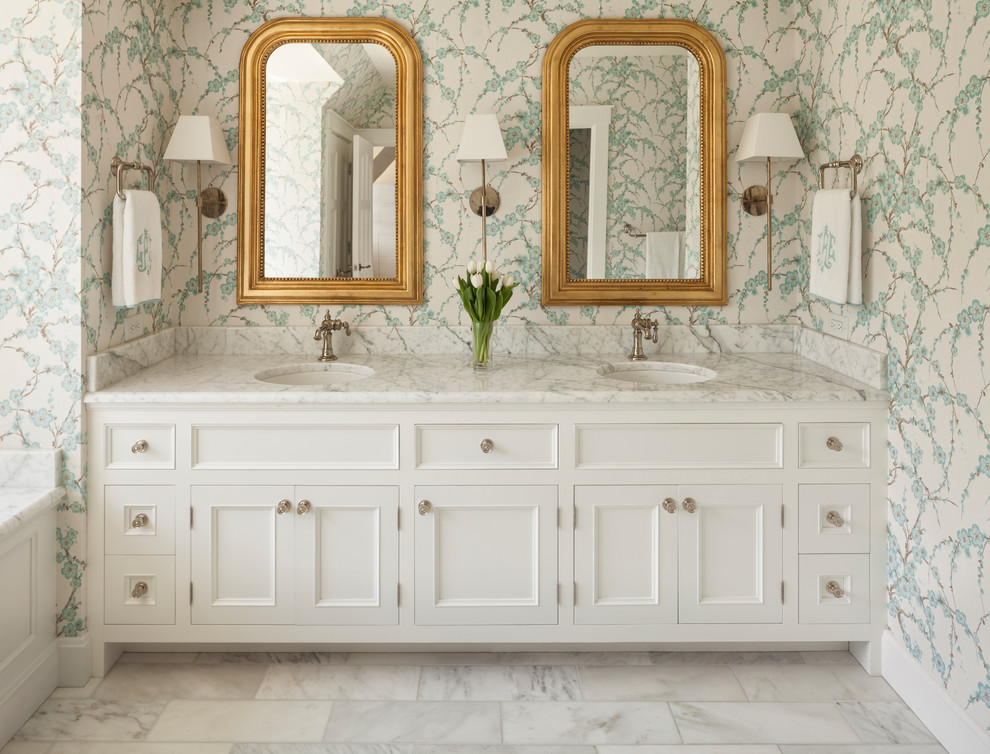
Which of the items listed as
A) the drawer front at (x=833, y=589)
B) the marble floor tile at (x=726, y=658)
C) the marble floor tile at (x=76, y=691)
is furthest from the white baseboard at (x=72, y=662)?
the drawer front at (x=833, y=589)

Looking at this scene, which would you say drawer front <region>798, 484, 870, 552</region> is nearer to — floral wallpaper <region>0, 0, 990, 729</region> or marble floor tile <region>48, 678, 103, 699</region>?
floral wallpaper <region>0, 0, 990, 729</region>

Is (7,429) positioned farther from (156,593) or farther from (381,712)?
(381,712)

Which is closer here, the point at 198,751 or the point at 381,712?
the point at 198,751

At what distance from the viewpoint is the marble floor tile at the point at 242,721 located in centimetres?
225

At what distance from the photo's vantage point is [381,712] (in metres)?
2.37

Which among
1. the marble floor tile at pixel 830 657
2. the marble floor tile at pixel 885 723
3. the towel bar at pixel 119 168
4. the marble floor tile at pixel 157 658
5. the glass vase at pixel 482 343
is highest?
the towel bar at pixel 119 168

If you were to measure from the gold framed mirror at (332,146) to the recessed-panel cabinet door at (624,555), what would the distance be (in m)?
1.08

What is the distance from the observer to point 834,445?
2.50m

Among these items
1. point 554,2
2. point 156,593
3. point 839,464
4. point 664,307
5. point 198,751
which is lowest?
point 198,751

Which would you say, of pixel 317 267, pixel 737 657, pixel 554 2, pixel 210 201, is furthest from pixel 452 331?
pixel 737 657

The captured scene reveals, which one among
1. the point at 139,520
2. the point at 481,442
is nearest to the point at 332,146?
the point at 481,442

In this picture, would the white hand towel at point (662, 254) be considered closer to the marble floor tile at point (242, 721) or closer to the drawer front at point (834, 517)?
the drawer front at point (834, 517)

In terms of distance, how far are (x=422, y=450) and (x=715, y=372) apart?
0.94 metres

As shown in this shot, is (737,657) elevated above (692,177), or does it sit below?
below
